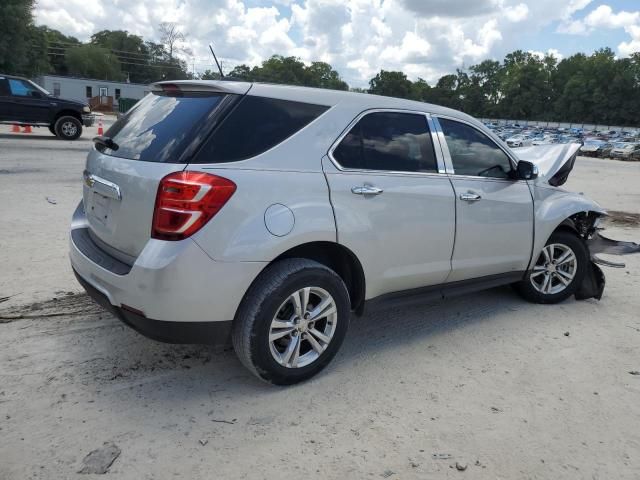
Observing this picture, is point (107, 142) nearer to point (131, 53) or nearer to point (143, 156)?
point (143, 156)

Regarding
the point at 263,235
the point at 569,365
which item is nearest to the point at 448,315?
the point at 569,365

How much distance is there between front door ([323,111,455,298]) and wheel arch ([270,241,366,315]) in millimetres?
50

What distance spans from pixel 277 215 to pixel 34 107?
1648cm

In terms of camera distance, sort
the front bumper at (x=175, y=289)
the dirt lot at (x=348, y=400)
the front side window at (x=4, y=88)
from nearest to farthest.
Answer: the dirt lot at (x=348, y=400) → the front bumper at (x=175, y=289) → the front side window at (x=4, y=88)

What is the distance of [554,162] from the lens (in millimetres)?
5035

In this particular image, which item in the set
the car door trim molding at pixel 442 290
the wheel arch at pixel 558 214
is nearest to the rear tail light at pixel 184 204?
the car door trim molding at pixel 442 290

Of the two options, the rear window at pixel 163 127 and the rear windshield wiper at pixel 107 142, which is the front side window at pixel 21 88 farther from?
the rear window at pixel 163 127

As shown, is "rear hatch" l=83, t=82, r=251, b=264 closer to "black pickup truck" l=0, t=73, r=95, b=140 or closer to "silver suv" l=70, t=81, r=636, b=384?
"silver suv" l=70, t=81, r=636, b=384

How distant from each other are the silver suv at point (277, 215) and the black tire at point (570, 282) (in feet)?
3.01

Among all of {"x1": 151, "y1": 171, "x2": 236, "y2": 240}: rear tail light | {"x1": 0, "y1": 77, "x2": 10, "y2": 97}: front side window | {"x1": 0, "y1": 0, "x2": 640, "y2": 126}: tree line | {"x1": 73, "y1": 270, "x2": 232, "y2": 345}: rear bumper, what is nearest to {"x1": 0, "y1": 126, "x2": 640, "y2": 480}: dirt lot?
{"x1": 73, "y1": 270, "x2": 232, "y2": 345}: rear bumper

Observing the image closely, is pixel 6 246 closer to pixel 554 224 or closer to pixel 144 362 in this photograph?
pixel 144 362

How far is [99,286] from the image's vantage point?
3.12 metres

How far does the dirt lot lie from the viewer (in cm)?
265

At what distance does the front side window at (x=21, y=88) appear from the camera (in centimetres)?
1614
